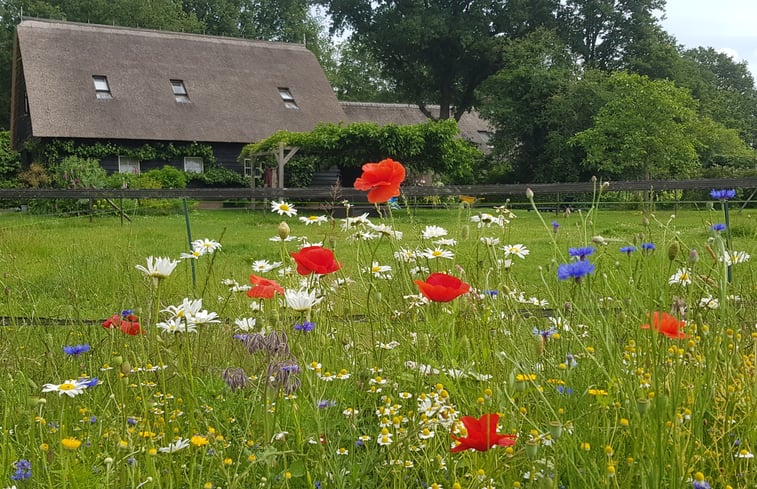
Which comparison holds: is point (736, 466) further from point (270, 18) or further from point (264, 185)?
point (270, 18)

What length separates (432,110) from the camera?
34.2 metres

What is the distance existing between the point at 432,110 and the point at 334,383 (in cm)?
3329

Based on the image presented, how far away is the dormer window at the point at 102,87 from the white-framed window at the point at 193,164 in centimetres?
300

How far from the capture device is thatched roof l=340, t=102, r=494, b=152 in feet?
100.0

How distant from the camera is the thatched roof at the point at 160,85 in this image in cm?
2045

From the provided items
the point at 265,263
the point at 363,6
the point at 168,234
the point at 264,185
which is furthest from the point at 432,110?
the point at 265,263

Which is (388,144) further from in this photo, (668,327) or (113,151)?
(668,327)

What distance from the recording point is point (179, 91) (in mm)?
22719

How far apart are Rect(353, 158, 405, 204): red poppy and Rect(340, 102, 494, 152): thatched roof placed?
89.0 ft

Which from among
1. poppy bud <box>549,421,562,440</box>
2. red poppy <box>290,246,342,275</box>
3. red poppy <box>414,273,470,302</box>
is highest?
red poppy <box>290,246,342,275</box>

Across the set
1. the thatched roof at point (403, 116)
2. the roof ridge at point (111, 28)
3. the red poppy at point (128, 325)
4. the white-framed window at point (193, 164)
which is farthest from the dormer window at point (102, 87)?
the red poppy at point (128, 325)

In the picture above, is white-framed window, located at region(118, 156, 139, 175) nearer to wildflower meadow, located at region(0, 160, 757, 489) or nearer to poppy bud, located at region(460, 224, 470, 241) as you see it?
wildflower meadow, located at region(0, 160, 757, 489)

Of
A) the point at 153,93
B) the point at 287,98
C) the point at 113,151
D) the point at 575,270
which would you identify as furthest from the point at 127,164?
the point at 575,270

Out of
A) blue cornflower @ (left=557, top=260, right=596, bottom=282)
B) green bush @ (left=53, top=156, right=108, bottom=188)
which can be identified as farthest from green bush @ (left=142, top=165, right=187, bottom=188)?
blue cornflower @ (left=557, top=260, right=596, bottom=282)
